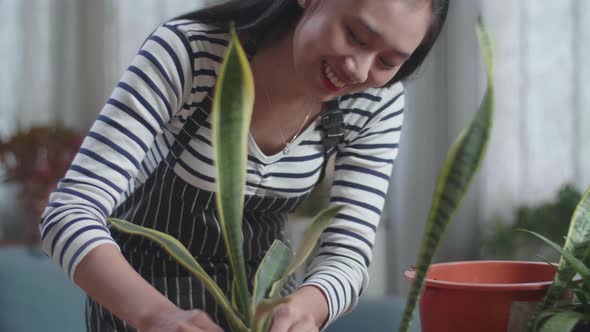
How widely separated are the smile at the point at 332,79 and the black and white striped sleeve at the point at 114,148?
174mm

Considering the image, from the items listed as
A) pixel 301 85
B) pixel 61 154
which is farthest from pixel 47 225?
pixel 61 154

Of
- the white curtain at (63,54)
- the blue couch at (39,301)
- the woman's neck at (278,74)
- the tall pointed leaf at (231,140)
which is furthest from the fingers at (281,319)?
the white curtain at (63,54)

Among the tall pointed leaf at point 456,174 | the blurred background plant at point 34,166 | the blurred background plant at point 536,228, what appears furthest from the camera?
the blurred background plant at point 34,166

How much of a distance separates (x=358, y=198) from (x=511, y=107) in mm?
1506

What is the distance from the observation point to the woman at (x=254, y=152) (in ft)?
2.51

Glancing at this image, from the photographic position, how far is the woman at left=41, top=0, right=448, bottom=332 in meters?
0.76

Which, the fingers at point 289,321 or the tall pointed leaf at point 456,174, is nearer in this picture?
the tall pointed leaf at point 456,174

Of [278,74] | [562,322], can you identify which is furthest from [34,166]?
[562,322]

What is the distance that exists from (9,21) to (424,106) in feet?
5.32

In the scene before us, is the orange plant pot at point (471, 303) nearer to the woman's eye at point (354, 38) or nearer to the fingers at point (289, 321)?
the fingers at point (289, 321)

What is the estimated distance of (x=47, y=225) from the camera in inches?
30.4

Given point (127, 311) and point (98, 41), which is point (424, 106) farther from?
point (127, 311)

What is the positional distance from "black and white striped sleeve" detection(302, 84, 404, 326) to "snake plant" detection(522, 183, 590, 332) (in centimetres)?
28

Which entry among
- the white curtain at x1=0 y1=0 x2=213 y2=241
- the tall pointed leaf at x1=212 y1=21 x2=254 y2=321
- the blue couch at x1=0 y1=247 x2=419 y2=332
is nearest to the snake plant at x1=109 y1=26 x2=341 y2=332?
the tall pointed leaf at x1=212 y1=21 x2=254 y2=321
